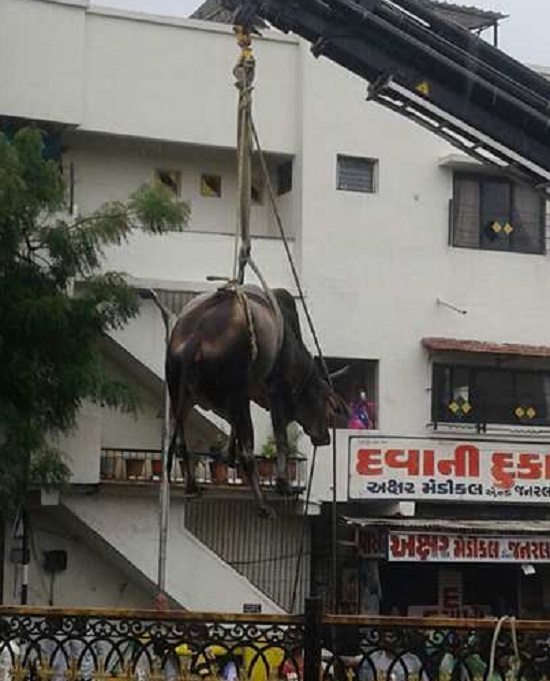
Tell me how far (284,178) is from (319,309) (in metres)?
1.88

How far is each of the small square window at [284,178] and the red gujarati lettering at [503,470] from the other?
4.35m

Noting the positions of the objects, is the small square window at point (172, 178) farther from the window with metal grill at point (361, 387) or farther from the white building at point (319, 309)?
the window with metal grill at point (361, 387)

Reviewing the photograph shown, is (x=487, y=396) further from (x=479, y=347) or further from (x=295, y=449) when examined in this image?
(x=295, y=449)

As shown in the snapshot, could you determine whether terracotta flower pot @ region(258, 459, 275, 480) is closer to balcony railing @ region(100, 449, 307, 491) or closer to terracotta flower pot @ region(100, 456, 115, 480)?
balcony railing @ region(100, 449, 307, 491)

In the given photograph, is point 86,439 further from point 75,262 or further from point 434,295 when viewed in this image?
point 434,295

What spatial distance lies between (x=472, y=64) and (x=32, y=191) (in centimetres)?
743

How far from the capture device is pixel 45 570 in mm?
19984

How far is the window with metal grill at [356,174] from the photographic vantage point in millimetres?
21250

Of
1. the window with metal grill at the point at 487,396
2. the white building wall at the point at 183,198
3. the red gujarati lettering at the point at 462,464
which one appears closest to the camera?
the white building wall at the point at 183,198

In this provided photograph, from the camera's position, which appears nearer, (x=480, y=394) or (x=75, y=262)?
(x=75, y=262)

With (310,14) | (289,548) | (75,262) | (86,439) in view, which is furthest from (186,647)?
(289,548)

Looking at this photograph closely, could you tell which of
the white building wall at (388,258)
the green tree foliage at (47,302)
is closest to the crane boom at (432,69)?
the green tree foliage at (47,302)

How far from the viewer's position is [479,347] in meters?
21.3

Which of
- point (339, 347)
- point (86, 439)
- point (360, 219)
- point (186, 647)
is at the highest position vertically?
point (360, 219)
